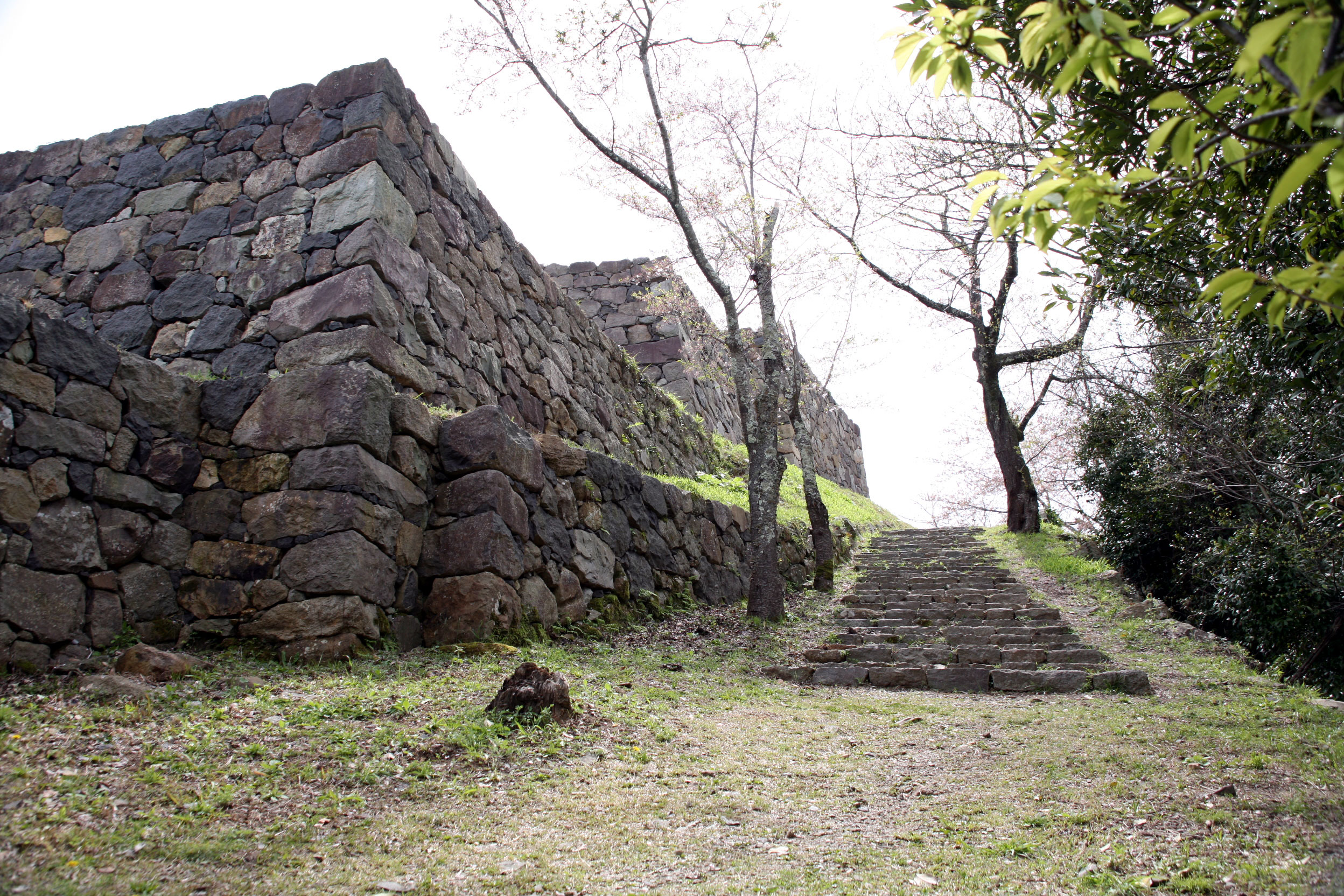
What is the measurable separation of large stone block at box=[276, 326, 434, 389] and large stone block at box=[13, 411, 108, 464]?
125 cm

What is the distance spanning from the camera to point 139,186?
6.96 metres

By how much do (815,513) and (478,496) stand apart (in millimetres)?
6598

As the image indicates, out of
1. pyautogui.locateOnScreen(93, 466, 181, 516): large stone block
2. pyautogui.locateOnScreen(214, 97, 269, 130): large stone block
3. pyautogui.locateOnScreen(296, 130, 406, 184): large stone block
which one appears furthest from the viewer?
pyautogui.locateOnScreen(214, 97, 269, 130): large stone block

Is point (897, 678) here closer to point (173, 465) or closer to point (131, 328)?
point (173, 465)

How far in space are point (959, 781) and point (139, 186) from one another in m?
7.85

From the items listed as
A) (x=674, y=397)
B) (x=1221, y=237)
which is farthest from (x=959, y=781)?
(x=674, y=397)

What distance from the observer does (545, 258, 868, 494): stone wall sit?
1473cm

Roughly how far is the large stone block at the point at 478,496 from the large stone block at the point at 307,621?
3.59 ft

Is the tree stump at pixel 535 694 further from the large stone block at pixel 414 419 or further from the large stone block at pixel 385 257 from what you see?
the large stone block at pixel 385 257

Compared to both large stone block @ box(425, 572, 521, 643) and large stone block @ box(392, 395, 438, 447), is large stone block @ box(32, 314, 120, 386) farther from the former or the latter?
large stone block @ box(425, 572, 521, 643)

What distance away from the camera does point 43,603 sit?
12.6ft

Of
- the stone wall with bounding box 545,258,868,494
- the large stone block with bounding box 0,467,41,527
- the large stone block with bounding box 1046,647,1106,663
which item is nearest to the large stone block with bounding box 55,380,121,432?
the large stone block with bounding box 0,467,41,527

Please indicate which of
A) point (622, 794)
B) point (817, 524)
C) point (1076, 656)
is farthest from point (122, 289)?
point (817, 524)

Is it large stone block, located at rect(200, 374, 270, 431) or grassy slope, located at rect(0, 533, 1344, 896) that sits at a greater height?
large stone block, located at rect(200, 374, 270, 431)
